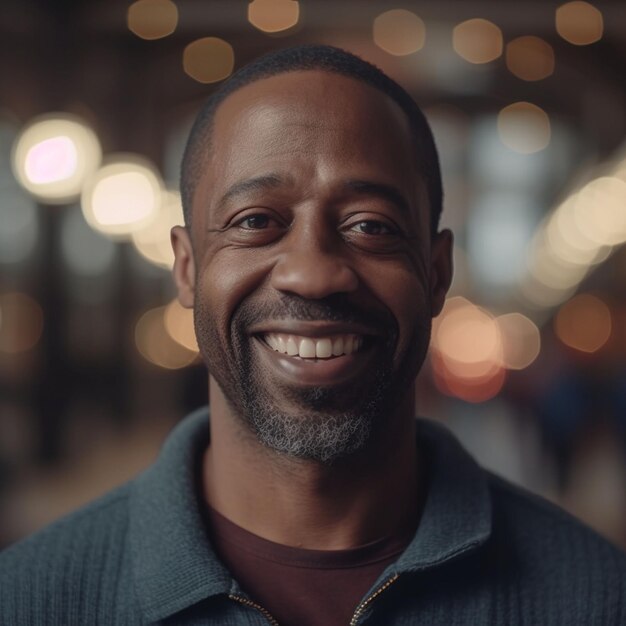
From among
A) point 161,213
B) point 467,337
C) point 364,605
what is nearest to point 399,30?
point 161,213

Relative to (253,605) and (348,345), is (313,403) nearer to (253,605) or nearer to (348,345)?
(348,345)

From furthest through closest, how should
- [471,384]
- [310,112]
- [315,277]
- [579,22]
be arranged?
[471,384], [579,22], [310,112], [315,277]

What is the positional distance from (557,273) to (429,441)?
63.9 feet

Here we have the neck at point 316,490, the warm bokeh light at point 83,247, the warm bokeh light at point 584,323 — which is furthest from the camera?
the warm bokeh light at point 584,323

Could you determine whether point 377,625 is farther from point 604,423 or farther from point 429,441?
point 604,423

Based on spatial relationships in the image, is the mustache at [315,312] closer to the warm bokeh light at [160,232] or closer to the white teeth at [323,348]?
the white teeth at [323,348]

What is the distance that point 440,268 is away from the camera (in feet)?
6.40

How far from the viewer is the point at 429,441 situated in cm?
204

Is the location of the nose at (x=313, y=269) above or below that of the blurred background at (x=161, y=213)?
above

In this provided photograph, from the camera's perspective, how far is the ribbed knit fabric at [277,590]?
65.9 inches

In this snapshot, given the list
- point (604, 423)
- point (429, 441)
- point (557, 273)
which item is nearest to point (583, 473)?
point (604, 423)

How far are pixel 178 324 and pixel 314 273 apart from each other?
10631 mm

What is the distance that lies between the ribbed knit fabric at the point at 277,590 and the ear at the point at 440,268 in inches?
12.2

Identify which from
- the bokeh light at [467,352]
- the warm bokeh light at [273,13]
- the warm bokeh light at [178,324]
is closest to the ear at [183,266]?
the warm bokeh light at [273,13]
